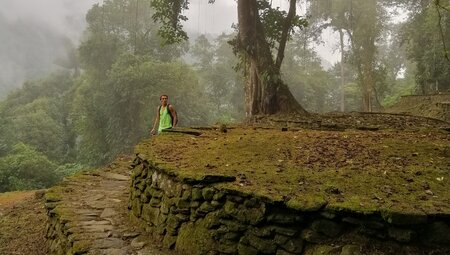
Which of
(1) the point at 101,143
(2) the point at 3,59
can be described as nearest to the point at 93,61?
(1) the point at 101,143

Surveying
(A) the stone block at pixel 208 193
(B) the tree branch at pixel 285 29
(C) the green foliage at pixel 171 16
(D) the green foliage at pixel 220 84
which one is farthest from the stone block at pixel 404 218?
(D) the green foliage at pixel 220 84

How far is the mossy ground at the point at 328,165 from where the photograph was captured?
11.7 ft

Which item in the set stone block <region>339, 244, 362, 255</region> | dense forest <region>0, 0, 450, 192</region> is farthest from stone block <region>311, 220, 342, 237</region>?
dense forest <region>0, 0, 450, 192</region>

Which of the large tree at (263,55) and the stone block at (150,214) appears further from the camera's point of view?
the large tree at (263,55)

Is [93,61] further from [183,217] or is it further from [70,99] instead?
[183,217]

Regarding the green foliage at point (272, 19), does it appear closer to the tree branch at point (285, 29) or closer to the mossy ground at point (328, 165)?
the tree branch at point (285, 29)

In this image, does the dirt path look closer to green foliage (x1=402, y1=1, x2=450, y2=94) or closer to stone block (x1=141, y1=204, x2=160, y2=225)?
stone block (x1=141, y1=204, x2=160, y2=225)

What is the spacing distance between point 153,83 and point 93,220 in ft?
76.8

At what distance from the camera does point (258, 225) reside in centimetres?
376

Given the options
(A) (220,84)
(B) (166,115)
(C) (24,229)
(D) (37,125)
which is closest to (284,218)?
(B) (166,115)

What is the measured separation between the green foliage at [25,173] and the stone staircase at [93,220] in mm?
14693

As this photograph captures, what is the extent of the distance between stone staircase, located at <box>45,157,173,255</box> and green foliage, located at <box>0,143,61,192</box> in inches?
578

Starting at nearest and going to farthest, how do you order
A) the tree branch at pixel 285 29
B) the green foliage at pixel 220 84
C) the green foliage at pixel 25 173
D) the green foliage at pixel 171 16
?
the tree branch at pixel 285 29 < the green foliage at pixel 171 16 < the green foliage at pixel 25 173 < the green foliage at pixel 220 84

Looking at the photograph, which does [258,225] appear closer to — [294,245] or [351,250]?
[294,245]
